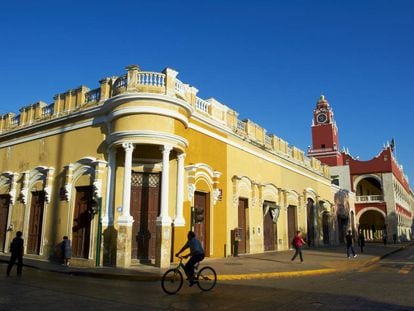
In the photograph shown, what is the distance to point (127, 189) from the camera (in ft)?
50.9

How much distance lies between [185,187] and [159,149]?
2329mm

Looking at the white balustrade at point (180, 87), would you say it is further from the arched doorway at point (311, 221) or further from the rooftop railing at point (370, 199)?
the rooftop railing at point (370, 199)

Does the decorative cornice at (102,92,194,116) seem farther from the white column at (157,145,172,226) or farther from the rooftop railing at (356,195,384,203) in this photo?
the rooftop railing at (356,195,384,203)

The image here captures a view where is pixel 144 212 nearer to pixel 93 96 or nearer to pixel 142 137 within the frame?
pixel 142 137

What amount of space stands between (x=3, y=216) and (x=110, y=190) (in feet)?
32.8

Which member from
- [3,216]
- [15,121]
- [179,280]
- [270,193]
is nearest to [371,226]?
[270,193]

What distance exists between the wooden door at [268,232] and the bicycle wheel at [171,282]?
53.2 ft

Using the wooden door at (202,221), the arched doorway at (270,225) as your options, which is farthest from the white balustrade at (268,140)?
the wooden door at (202,221)

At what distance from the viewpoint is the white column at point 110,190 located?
16281 mm

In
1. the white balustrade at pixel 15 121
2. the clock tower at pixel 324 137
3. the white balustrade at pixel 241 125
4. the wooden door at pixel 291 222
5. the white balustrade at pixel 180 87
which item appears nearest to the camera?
the white balustrade at pixel 180 87

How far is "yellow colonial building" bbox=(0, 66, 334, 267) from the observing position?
1603 centimetres

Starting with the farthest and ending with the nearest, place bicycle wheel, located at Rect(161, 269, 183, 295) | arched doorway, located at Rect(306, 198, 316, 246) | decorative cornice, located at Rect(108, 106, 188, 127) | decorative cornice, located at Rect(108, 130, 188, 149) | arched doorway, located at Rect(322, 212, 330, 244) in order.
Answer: arched doorway, located at Rect(322, 212, 330, 244)
arched doorway, located at Rect(306, 198, 316, 246)
decorative cornice, located at Rect(108, 106, 188, 127)
decorative cornice, located at Rect(108, 130, 188, 149)
bicycle wheel, located at Rect(161, 269, 183, 295)

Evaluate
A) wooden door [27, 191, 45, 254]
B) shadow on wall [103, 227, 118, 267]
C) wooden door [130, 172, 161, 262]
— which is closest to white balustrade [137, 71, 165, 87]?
wooden door [130, 172, 161, 262]

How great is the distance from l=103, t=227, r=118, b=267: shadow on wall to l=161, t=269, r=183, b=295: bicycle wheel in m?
6.49
